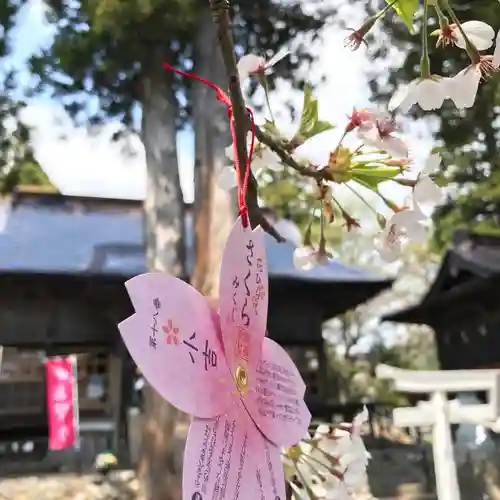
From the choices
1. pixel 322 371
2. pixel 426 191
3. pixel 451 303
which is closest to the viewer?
pixel 426 191

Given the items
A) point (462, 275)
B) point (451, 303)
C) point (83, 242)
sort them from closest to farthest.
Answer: point (83, 242) < point (462, 275) < point (451, 303)

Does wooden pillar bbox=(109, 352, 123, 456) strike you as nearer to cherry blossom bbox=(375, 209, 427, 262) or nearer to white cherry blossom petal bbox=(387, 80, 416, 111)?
cherry blossom bbox=(375, 209, 427, 262)

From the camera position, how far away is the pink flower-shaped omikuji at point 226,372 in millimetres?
351

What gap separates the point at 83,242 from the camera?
19.6 feet

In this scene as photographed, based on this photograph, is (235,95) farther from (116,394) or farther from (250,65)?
(116,394)

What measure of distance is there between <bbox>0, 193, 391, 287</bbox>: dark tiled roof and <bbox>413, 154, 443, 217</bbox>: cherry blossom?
15.4ft

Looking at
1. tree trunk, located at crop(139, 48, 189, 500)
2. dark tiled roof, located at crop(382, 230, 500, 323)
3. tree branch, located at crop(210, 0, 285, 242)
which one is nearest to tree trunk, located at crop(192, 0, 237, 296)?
tree trunk, located at crop(139, 48, 189, 500)

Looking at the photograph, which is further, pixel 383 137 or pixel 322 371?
pixel 322 371

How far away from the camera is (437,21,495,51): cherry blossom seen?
429 mm

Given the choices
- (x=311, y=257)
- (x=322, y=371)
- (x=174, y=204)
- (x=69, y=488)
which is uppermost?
(x=174, y=204)

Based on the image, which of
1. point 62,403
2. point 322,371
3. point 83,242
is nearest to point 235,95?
point 62,403

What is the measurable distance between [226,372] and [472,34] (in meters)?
0.25

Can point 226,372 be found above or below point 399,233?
below

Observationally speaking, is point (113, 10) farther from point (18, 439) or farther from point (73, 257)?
point (18, 439)
